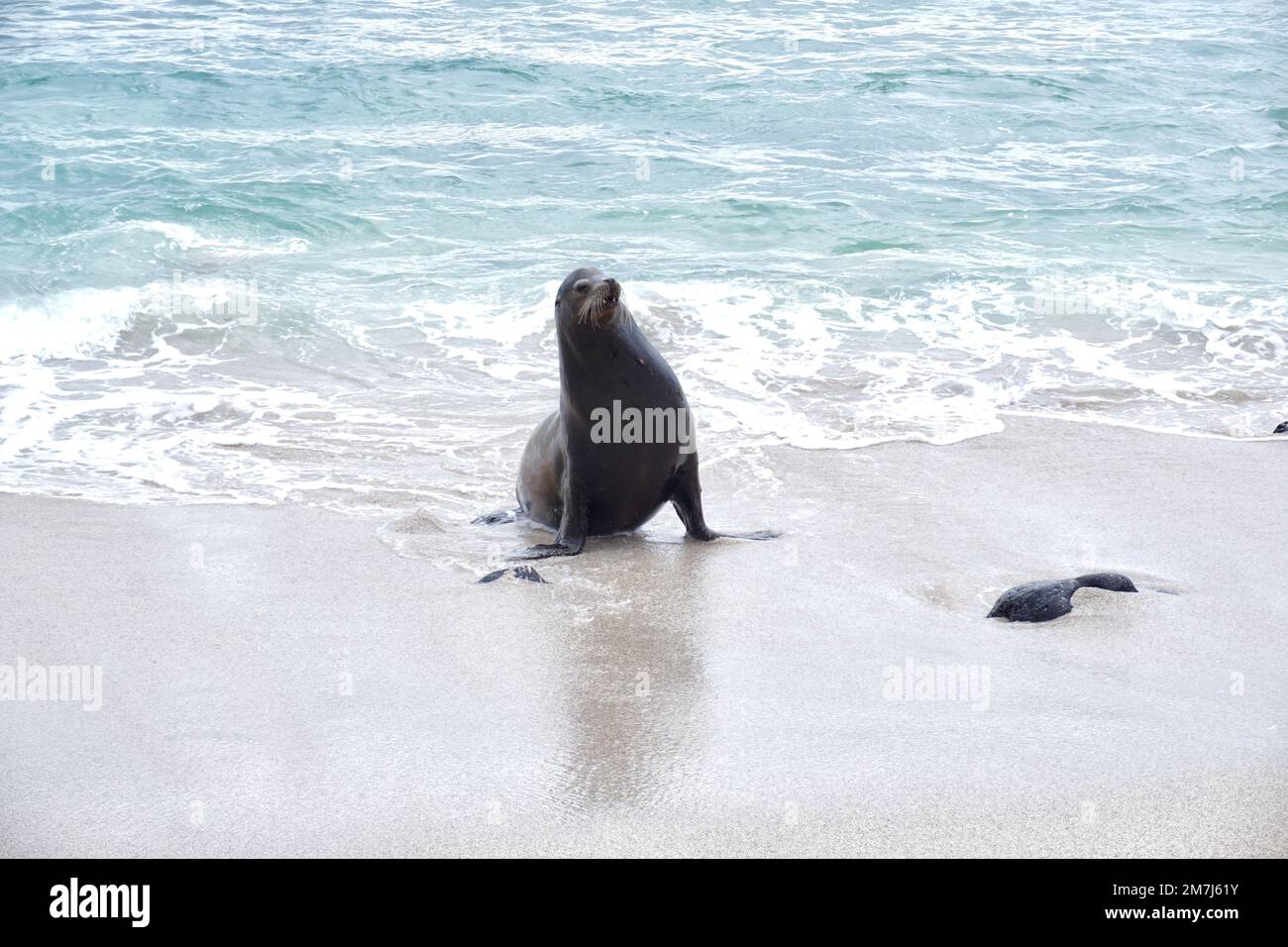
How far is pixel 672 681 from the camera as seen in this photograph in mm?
4559

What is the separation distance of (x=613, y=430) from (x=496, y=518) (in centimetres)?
101

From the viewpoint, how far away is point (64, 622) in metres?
5.16

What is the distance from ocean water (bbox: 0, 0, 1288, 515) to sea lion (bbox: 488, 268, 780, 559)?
3.29ft

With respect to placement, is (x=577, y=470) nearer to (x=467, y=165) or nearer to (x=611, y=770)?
(x=611, y=770)

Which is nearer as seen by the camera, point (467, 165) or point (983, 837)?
point (983, 837)

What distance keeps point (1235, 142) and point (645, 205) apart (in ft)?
26.0

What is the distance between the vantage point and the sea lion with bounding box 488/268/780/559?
588cm

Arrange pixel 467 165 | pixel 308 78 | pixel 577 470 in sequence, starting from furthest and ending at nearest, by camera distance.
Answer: pixel 308 78 < pixel 467 165 < pixel 577 470

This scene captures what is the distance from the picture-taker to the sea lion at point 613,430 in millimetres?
5875

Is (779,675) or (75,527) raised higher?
(779,675)

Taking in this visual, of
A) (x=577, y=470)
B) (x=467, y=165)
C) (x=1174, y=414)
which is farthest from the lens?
(x=467, y=165)

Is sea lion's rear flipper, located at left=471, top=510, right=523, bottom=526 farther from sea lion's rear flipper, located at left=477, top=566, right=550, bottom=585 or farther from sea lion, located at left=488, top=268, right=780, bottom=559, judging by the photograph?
sea lion's rear flipper, located at left=477, top=566, right=550, bottom=585

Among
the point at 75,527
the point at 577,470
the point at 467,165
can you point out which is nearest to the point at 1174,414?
the point at 577,470

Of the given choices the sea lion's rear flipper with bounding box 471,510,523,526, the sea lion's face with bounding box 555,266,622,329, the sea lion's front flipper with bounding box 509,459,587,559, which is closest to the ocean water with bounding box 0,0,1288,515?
the sea lion's rear flipper with bounding box 471,510,523,526
